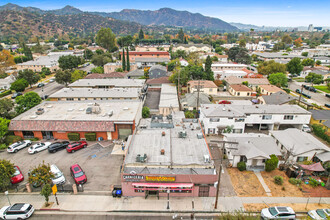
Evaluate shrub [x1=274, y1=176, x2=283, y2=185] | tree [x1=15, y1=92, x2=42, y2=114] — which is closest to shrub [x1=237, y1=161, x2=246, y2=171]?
Answer: shrub [x1=274, y1=176, x2=283, y2=185]

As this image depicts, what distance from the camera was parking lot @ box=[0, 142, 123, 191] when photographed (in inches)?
1013

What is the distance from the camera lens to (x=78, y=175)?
2539 centimetres

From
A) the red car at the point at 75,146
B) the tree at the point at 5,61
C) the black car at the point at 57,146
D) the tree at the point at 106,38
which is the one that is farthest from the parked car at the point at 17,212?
the tree at the point at 106,38

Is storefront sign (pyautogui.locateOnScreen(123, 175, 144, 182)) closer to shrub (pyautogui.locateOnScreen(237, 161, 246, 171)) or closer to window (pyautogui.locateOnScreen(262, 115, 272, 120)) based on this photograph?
shrub (pyautogui.locateOnScreen(237, 161, 246, 171))

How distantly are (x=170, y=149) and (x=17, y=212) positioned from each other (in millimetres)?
17621

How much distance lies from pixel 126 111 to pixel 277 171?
26.9 metres

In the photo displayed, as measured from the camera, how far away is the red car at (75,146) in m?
31.6

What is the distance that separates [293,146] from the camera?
28.9 meters

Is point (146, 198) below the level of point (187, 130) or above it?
below

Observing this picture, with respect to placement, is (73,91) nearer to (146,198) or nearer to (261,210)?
(146,198)

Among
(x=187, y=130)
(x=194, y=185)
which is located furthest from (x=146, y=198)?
(x=187, y=130)

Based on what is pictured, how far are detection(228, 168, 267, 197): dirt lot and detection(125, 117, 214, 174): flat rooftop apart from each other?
197 inches

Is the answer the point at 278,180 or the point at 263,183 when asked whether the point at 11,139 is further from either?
the point at 278,180

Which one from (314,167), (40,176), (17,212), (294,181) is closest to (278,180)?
(294,181)
